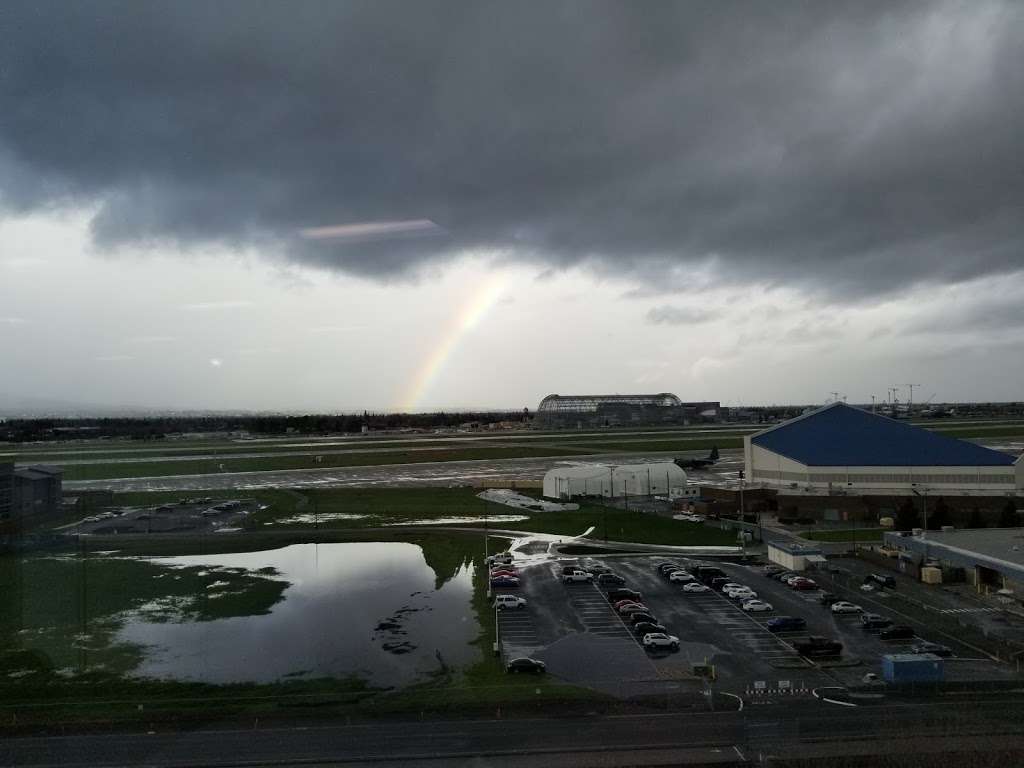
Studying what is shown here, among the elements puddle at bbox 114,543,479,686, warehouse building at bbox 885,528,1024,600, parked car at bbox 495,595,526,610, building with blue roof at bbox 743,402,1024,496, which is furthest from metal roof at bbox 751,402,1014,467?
parked car at bbox 495,595,526,610

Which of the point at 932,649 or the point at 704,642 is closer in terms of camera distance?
the point at 932,649

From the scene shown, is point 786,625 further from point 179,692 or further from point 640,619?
point 179,692

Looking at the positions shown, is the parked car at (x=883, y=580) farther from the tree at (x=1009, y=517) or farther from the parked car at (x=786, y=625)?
the tree at (x=1009, y=517)

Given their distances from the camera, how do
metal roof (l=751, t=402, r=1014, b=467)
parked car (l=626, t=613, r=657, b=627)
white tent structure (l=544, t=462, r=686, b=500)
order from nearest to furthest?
parked car (l=626, t=613, r=657, b=627) → metal roof (l=751, t=402, r=1014, b=467) → white tent structure (l=544, t=462, r=686, b=500)

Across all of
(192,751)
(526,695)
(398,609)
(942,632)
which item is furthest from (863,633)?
(192,751)

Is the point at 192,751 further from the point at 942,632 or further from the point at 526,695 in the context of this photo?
the point at 942,632

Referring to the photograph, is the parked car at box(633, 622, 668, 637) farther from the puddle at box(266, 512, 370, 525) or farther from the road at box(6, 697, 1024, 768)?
the puddle at box(266, 512, 370, 525)

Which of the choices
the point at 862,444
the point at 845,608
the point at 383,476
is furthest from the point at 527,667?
the point at 383,476
